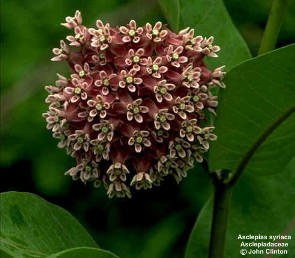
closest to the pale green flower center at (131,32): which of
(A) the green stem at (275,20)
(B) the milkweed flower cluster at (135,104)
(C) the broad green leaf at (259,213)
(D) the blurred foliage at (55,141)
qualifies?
(B) the milkweed flower cluster at (135,104)

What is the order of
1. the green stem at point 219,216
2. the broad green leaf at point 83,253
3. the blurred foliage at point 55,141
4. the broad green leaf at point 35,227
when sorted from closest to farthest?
1. the broad green leaf at point 83,253
2. the broad green leaf at point 35,227
3. the green stem at point 219,216
4. the blurred foliage at point 55,141

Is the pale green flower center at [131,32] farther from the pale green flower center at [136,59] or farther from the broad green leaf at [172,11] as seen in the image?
the broad green leaf at [172,11]

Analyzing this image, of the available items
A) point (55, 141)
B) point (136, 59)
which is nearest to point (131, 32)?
point (136, 59)

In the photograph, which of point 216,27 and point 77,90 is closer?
point 77,90

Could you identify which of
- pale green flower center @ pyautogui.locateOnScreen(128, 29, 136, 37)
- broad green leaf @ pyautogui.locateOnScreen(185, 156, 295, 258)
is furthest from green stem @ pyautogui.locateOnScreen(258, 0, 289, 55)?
broad green leaf @ pyautogui.locateOnScreen(185, 156, 295, 258)

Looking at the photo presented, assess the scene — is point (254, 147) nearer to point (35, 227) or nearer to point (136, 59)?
point (136, 59)

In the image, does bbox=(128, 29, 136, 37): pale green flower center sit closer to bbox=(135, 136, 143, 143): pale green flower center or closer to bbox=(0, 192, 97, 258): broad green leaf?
bbox=(135, 136, 143, 143): pale green flower center

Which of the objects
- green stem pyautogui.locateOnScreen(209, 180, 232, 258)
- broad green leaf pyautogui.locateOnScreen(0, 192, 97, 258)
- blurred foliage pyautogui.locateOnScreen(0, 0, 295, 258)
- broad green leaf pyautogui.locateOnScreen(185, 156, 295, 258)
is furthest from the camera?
blurred foliage pyautogui.locateOnScreen(0, 0, 295, 258)
